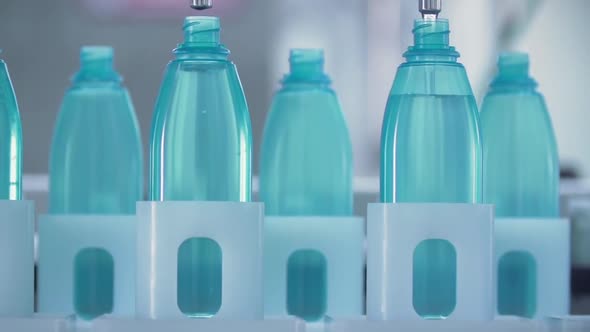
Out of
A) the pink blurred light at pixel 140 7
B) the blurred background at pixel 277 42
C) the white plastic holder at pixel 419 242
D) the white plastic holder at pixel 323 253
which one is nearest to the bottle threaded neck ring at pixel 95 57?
the white plastic holder at pixel 323 253

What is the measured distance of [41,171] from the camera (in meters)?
4.07

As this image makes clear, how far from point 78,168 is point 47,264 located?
12 centimetres

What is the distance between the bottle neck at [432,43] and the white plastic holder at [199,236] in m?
0.20

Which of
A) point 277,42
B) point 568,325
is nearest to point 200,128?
point 568,325

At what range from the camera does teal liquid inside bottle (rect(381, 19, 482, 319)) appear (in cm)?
78

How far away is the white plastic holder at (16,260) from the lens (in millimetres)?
753

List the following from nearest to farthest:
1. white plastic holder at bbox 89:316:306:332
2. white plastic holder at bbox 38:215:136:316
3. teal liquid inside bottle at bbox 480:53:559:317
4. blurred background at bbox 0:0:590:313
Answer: white plastic holder at bbox 89:316:306:332 < white plastic holder at bbox 38:215:136:316 < teal liquid inside bottle at bbox 480:53:559:317 < blurred background at bbox 0:0:590:313

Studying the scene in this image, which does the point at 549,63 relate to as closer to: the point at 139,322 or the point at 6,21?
the point at 6,21

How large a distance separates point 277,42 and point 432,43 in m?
3.46

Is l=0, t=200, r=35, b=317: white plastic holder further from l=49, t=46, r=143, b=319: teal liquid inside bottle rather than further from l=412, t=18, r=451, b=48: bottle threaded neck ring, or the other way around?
l=412, t=18, r=451, b=48: bottle threaded neck ring

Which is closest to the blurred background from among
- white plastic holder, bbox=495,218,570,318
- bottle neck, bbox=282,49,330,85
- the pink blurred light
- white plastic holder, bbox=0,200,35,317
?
the pink blurred light

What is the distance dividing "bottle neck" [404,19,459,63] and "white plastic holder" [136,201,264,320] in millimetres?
205

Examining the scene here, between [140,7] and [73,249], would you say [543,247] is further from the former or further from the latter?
[140,7]

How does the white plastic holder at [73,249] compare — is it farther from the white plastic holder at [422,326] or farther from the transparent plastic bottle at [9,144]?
the white plastic holder at [422,326]
